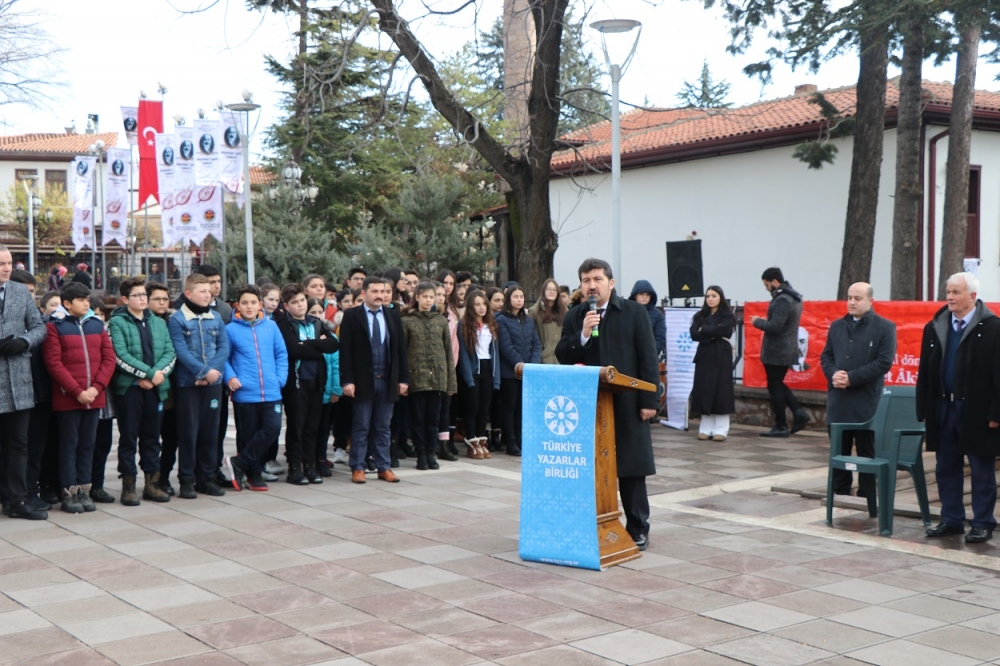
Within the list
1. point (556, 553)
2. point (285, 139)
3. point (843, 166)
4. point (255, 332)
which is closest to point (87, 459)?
point (255, 332)

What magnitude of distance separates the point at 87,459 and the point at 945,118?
776 inches

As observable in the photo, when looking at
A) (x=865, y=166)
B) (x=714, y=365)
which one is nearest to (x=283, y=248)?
(x=865, y=166)

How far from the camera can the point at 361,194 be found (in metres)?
36.0

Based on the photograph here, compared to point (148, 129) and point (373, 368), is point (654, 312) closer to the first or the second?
point (373, 368)

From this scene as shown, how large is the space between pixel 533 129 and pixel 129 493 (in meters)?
9.21

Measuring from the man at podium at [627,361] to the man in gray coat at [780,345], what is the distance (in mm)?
6389

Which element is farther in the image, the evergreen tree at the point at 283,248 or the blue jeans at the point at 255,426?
the evergreen tree at the point at 283,248

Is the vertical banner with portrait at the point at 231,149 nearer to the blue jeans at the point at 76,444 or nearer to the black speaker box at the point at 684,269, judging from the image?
the black speaker box at the point at 684,269

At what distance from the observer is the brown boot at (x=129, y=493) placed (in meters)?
8.78

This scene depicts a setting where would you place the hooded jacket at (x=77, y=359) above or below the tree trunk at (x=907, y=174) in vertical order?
below

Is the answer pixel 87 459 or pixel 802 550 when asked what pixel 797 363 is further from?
pixel 87 459

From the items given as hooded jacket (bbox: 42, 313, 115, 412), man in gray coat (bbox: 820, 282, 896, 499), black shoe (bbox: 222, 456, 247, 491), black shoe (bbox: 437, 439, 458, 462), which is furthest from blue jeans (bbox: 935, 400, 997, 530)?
hooded jacket (bbox: 42, 313, 115, 412)

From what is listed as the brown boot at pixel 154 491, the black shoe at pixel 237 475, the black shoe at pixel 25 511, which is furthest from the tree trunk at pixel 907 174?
the black shoe at pixel 25 511

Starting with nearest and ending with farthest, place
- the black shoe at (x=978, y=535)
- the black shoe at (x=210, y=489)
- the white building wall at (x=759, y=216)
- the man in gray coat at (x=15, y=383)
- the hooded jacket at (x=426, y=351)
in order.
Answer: the black shoe at (x=978, y=535), the man in gray coat at (x=15, y=383), the black shoe at (x=210, y=489), the hooded jacket at (x=426, y=351), the white building wall at (x=759, y=216)
